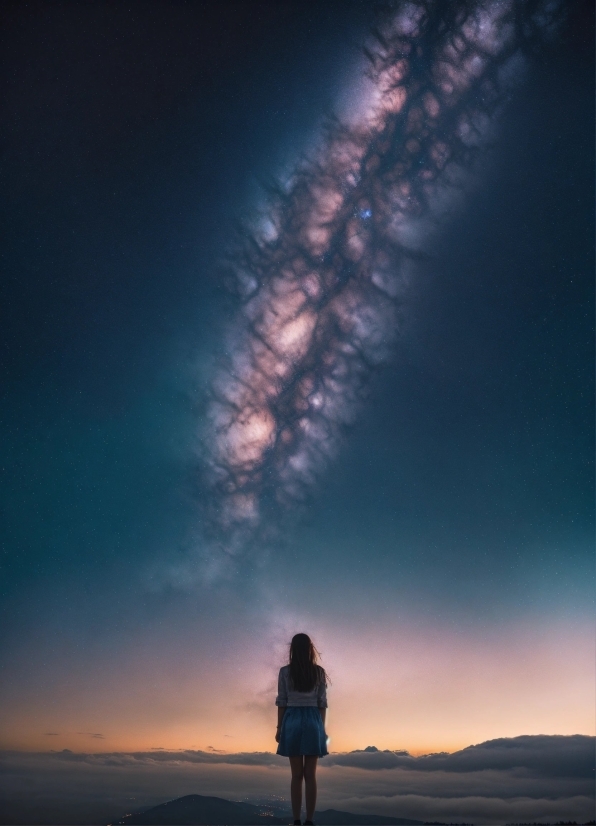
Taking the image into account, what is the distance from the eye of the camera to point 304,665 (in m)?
5.10

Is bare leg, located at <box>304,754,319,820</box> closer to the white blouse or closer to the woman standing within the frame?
the woman standing

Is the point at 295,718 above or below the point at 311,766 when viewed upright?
above

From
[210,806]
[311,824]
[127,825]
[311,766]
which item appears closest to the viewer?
[311,824]

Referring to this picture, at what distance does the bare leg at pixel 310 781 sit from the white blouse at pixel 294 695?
42 cm

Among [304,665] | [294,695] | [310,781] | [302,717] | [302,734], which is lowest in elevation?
[310,781]

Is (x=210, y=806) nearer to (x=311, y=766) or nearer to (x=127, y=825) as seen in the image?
(x=127, y=825)

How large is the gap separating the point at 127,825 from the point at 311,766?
2508 mm

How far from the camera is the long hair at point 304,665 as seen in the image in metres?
5.07

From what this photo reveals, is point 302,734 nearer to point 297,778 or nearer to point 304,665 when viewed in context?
point 297,778

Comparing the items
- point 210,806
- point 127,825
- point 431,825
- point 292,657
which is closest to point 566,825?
point 431,825

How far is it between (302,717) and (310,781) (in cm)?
51

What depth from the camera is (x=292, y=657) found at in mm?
5137

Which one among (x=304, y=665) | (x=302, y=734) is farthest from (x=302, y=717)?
(x=304, y=665)

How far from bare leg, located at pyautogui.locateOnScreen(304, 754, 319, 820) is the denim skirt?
110 millimetres
